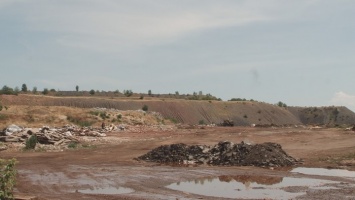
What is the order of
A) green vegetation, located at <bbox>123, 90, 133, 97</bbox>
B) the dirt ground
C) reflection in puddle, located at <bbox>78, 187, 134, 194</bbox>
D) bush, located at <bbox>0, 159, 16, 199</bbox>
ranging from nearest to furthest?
bush, located at <bbox>0, 159, 16, 199</bbox>, the dirt ground, reflection in puddle, located at <bbox>78, 187, 134, 194</bbox>, green vegetation, located at <bbox>123, 90, 133, 97</bbox>

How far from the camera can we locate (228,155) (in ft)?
79.5

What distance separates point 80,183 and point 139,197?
397 centimetres

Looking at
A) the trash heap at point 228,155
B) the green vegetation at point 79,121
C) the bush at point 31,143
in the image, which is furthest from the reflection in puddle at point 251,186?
the green vegetation at point 79,121

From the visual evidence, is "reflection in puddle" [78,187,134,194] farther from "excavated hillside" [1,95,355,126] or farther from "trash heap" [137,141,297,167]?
"excavated hillside" [1,95,355,126]

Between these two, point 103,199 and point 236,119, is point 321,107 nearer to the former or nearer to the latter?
point 236,119

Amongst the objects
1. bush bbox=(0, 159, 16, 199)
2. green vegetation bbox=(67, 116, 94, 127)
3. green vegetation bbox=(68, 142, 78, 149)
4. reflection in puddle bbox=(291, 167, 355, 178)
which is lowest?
green vegetation bbox=(68, 142, 78, 149)

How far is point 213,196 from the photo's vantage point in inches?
578

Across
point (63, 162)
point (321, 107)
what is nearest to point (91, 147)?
point (63, 162)

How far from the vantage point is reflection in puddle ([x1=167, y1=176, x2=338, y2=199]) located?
15.0 meters

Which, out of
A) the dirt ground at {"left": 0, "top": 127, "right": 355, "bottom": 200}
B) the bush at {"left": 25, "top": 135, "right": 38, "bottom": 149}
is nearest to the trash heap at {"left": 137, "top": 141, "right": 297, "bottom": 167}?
the dirt ground at {"left": 0, "top": 127, "right": 355, "bottom": 200}

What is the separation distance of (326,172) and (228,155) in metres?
5.55

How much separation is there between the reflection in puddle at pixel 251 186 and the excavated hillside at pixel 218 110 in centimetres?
6372

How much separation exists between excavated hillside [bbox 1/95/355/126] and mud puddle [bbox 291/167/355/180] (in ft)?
199

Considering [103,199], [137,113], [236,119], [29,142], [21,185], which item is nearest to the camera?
[103,199]
